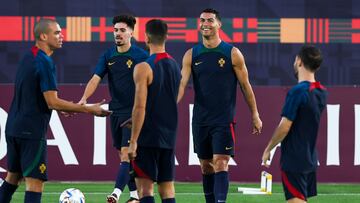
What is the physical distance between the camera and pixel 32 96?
9375 mm

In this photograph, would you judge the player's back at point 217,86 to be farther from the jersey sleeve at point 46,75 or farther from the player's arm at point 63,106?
the jersey sleeve at point 46,75

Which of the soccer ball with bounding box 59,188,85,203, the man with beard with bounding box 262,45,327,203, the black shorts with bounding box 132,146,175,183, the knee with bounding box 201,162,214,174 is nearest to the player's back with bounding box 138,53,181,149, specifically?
the black shorts with bounding box 132,146,175,183

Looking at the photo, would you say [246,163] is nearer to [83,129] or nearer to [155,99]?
[83,129]

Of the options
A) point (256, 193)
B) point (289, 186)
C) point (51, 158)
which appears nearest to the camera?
point (289, 186)

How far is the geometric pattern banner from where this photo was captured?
1537cm

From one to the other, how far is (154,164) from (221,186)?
1.21 meters

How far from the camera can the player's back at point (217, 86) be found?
10.7 meters

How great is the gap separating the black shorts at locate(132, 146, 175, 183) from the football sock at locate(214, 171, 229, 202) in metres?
1.00

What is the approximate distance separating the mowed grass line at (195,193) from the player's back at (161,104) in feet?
10.4

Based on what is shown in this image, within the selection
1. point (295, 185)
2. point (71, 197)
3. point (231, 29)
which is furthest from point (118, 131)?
point (231, 29)

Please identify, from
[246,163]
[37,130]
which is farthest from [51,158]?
[37,130]

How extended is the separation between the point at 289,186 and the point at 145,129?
1322mm

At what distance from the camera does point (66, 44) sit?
605 inches

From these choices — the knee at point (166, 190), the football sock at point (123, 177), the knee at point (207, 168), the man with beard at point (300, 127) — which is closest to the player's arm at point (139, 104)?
the knee at point (166, 190)
